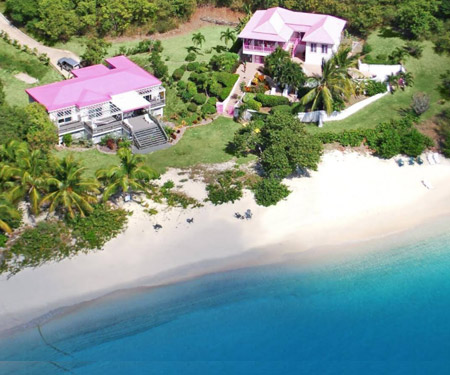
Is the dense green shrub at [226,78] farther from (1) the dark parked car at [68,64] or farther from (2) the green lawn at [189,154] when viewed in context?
(1) the dark parked car at [68,64]

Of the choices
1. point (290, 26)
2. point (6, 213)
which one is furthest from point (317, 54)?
point (6, 213)

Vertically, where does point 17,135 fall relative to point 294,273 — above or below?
above

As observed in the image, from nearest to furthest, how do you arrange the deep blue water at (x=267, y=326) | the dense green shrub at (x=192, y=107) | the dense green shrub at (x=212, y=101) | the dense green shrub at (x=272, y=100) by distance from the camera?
the deep blue water at (x=267, y=326), the dense green shrub at (x=272, y=100), the dense green shrub at (x=192, y=107), the dense green shrub at (x=212, y=101)

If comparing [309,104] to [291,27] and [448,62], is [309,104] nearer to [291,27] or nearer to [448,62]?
[291,27]

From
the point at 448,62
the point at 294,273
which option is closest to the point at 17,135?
the point at 294,273

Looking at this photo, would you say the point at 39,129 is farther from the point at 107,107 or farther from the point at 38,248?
the point at 38,248

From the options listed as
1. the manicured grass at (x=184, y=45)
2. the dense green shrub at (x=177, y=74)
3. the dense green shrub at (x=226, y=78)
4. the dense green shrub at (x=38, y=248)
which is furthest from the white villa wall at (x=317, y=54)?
the dense green shrub at (x=38, y=248)
